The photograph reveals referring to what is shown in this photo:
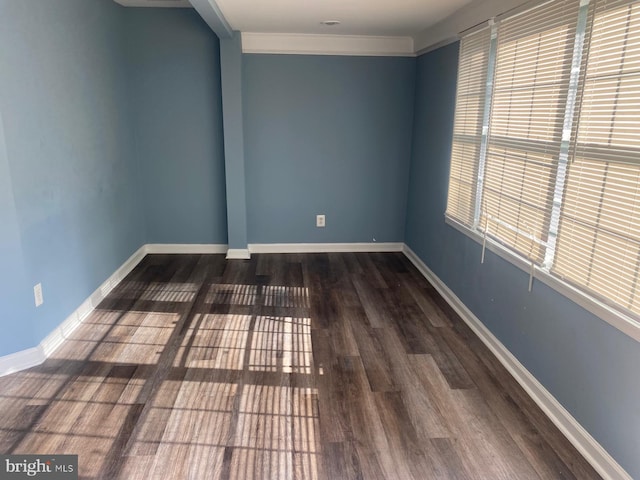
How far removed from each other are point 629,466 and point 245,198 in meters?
3.73

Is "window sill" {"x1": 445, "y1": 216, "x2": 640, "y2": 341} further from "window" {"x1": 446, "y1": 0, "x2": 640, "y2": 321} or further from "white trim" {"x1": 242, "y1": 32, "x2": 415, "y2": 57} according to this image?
"white trim" {"x1": 242, "y1": 32, "x2": 415, "y2": 57}

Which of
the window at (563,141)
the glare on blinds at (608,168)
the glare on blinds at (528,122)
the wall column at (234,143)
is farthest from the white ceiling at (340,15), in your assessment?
the glare on blinds at (608,168)

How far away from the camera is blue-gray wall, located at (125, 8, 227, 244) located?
427 cm

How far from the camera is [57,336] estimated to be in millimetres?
2902

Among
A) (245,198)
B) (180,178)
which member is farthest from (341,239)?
(180,178)

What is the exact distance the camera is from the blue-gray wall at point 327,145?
4.50 m

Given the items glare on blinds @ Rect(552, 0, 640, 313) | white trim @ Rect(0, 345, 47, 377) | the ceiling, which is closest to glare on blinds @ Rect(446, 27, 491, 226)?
the ceiling

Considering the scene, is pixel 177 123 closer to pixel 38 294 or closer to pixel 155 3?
pixel 155 3

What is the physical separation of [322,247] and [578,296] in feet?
10.2

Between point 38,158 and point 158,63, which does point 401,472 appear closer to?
point 38,158

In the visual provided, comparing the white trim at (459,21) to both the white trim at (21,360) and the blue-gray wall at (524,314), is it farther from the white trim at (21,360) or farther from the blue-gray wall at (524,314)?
the white trim at (21,360)

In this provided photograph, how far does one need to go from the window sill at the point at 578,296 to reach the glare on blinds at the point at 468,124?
1.81 ft

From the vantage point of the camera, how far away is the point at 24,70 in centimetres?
252

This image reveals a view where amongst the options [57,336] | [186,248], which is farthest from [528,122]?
[186,248]
